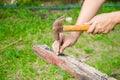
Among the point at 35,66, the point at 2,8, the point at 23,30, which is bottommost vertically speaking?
the point at 35,66

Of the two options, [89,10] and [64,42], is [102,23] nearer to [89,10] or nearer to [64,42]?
[89,10]

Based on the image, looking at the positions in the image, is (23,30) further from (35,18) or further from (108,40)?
(108,40)

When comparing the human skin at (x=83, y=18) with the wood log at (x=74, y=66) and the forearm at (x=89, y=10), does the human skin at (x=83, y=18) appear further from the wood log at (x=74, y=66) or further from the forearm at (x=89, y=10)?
the wood log at (x=74, y=66)

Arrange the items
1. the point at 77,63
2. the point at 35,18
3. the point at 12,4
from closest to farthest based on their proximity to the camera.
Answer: the point at 77,63 → the point at 35,18 → the point at 12,4

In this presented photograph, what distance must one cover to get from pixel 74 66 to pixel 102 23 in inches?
22.9

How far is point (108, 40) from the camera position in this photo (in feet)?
14.5

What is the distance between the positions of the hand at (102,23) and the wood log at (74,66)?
0.44 m

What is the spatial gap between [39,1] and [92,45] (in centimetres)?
195

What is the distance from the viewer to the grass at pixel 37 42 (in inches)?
141

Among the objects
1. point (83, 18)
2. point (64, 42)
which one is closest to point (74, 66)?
point (64, 42)

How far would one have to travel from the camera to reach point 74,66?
2557mm

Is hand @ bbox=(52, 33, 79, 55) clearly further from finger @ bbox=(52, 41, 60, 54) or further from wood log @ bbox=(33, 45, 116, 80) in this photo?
wood log @ bbox=(33, 45, 116, 80)

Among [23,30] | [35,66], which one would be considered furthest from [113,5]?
[35,66]

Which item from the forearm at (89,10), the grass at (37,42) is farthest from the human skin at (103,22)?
the grass at (37,42)
